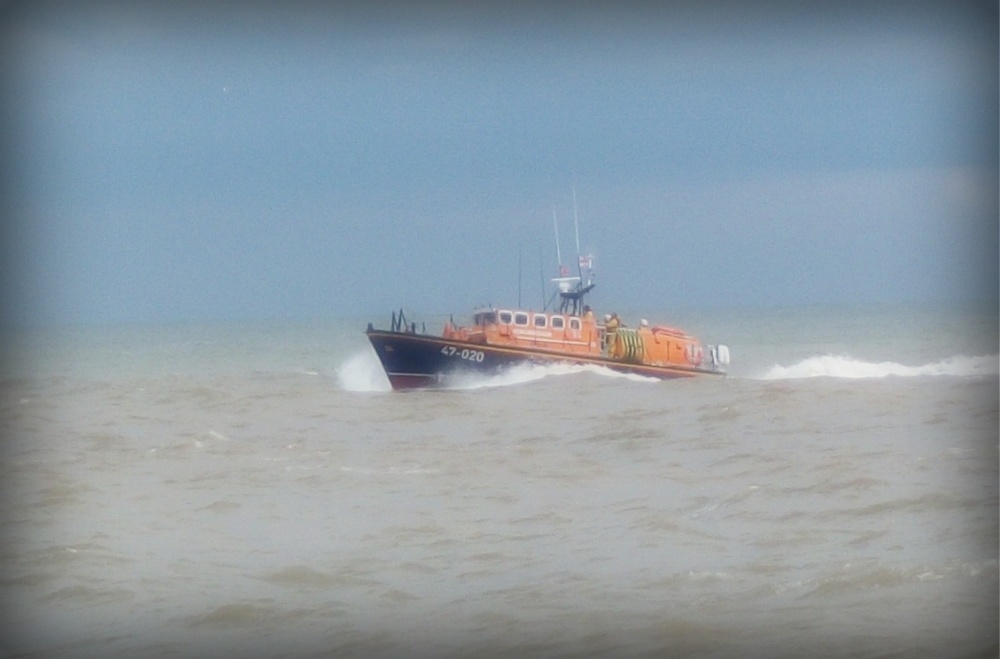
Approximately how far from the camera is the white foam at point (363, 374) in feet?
41.0

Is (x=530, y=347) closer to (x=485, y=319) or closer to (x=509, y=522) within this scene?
(x=485, y=319)

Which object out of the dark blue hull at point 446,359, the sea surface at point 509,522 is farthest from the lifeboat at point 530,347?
the sea surface at point 509,522

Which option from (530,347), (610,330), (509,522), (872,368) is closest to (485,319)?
(530,347)

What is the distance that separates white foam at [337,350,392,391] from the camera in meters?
12.5

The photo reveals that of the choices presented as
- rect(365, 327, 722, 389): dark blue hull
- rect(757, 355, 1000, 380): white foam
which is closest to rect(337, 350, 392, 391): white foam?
rect(365, 327, 722, 389): dark blue hull

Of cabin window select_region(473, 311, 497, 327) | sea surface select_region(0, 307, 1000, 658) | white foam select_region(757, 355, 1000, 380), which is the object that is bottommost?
sea surface select_region(0, 307, 1000, 658)

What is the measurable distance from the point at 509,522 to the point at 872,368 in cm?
584

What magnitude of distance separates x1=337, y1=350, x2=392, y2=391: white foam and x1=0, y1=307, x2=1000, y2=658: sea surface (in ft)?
8.00

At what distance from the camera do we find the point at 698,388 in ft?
38.7

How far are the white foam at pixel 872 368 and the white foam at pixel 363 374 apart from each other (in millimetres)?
4564

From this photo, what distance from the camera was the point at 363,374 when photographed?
1362 cm

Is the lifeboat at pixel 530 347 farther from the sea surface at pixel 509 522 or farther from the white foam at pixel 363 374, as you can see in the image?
the sea surface at pixel 509 522

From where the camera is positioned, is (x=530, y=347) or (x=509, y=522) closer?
(x=509, y=522)

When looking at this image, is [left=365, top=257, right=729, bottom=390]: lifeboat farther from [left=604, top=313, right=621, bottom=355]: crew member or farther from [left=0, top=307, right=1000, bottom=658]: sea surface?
[left=0, top=307, right=1000, bottom=658]: sea surface
